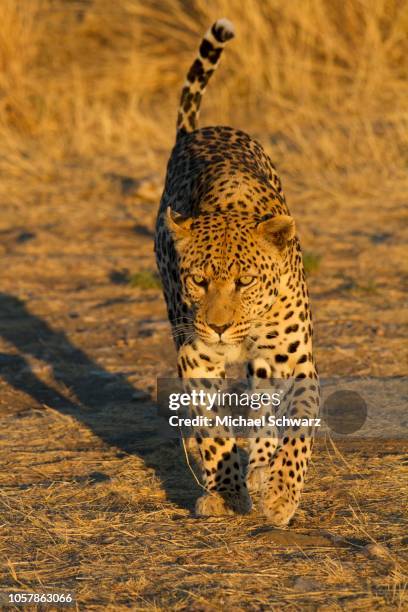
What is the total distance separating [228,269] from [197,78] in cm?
232

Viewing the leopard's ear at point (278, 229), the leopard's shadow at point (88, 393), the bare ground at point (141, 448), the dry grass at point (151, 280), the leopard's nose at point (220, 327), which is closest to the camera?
the bare ground at point (141, 448)

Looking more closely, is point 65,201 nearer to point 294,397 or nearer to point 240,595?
point 294,397

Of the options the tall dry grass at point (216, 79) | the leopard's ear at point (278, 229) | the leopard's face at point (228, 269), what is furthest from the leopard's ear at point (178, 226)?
the tall dry grass at point (216, 79)

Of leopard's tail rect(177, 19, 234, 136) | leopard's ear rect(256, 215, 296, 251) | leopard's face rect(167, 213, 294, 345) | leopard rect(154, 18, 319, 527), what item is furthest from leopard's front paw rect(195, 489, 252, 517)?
leopard's tail rect(177, 19, 234, 136)

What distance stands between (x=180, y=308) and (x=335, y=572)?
153 centimetres

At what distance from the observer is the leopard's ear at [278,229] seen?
5.38 m

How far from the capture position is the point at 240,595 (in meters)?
4.50

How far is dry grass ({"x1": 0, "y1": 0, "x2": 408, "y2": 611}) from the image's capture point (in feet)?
16.0

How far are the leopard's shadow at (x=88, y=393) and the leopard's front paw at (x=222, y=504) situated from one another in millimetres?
160

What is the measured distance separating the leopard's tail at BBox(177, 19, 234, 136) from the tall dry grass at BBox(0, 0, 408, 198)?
16.4 ft

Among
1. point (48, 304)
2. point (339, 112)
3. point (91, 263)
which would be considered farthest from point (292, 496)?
point (339, 112)

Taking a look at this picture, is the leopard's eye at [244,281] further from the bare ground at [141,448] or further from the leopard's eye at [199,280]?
the bare ground at [141,448]

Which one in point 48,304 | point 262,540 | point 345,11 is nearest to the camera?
point 262,540

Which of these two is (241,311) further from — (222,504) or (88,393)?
(88,393)
